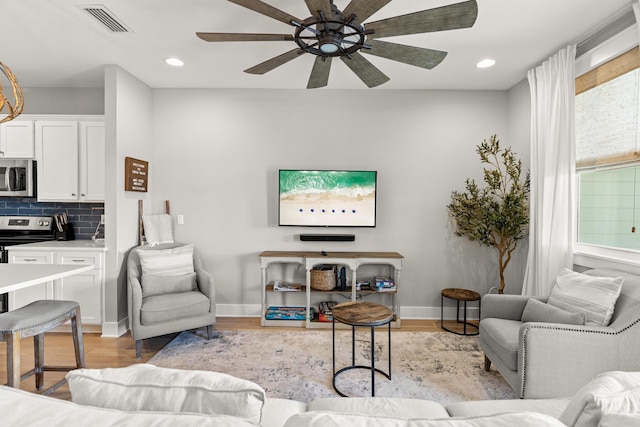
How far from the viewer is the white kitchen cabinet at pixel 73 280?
343 centimetres

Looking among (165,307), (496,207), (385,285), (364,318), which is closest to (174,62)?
(165,307)

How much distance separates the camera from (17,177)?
3859mm

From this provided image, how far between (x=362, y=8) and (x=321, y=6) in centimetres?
22

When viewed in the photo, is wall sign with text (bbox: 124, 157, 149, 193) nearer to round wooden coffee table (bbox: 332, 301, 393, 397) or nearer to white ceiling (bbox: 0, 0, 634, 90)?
white ceiling (bbox: 0, 0, 634, 90)

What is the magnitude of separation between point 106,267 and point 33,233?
53.5 inches

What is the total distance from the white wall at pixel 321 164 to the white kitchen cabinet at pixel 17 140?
4.17 ft

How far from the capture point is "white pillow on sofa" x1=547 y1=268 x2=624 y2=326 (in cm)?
208

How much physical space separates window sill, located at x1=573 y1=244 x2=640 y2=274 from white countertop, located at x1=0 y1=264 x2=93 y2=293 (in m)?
3.80

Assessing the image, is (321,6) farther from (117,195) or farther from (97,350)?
(97,350)

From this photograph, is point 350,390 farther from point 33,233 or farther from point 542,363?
point 33,233

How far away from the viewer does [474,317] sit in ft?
13.4

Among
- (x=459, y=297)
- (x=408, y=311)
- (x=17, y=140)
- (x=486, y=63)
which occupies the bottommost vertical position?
(x=408, y=311)

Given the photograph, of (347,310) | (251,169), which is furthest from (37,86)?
(347,310)

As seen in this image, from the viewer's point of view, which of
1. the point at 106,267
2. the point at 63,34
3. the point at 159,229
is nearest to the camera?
the point at 63,34
